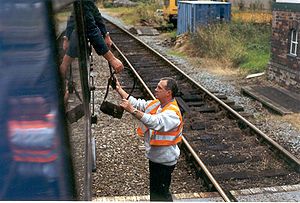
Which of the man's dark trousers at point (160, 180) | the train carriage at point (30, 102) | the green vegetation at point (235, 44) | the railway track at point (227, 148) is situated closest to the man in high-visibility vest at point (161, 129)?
the man's dark trousers at point (160, 180)

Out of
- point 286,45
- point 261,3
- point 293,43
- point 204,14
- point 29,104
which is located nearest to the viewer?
point 29,104

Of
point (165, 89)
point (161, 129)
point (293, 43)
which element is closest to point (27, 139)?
point (161, 129)

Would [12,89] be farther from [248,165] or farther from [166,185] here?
[248,165]

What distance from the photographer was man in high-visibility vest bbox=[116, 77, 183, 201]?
3879mm

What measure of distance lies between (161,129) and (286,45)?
301 inches

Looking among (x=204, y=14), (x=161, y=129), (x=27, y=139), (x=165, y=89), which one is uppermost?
(x=27, y=139)

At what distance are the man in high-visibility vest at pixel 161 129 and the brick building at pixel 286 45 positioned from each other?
21.4ft

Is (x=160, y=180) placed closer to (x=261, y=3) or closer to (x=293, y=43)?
(x=293, y=43)

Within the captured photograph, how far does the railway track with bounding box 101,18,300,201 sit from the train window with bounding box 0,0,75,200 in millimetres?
3363

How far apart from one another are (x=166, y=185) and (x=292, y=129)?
3.81 metres

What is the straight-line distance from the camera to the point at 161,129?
12.9 ft

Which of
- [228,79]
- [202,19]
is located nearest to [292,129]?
[228,79]

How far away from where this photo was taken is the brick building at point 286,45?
409 inches

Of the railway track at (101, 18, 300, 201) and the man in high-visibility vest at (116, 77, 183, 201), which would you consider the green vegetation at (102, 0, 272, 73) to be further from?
the man in high-visibility vest at (116, 77, 183, 201)
